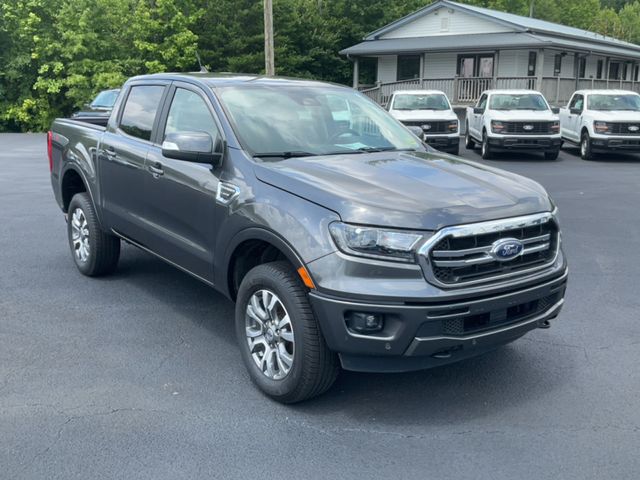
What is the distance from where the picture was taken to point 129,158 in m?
5.59

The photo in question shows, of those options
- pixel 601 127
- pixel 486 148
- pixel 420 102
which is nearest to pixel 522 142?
pixel 486 148

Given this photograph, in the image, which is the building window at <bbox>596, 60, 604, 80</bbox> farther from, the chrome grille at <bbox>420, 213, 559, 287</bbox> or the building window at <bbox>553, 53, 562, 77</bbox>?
the chrome grille at <bbox>420, 213, 559, 287</bbox>

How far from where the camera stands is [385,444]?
3.62m

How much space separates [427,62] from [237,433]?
106ft

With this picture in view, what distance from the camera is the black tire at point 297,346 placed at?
3.76m

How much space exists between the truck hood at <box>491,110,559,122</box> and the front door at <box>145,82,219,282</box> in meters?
14.0

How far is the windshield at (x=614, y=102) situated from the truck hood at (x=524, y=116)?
1516mm

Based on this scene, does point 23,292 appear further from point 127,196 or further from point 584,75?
point 584,75

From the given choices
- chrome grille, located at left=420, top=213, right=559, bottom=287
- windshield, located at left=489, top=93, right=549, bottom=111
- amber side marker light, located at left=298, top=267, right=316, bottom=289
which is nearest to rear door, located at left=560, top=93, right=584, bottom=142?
windshield, located at left=489, top=93, right=549, bottom=111

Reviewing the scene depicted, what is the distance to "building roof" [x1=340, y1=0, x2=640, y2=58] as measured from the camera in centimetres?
2936

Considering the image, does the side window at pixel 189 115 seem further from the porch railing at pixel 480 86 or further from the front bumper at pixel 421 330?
the porch railing at pixel 480 86

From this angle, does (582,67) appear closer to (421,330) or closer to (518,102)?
(518,102)

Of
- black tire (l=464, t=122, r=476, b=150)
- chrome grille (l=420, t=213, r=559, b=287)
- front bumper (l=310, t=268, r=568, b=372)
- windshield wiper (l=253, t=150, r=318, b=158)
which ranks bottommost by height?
black tire (l=464, t=122, r=476, b=150)

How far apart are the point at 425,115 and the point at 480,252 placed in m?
15.0
